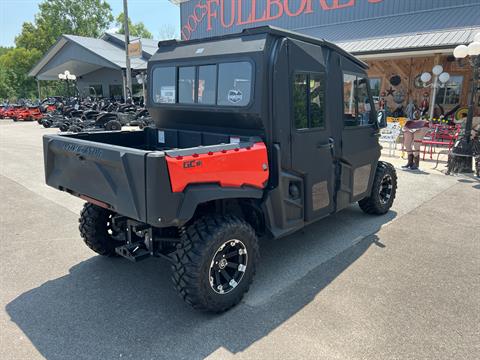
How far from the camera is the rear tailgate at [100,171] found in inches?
105

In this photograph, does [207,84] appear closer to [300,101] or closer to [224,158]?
[300,101]

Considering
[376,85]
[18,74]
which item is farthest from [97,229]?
[18,74]

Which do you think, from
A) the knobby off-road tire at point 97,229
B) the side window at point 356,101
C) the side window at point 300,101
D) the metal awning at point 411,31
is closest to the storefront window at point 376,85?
the metal awning at point 411,31

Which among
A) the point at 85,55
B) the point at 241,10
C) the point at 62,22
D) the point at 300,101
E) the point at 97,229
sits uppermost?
the point at 62,22

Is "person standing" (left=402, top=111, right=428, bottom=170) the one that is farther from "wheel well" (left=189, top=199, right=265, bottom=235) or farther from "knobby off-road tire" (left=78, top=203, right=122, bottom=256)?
"knobby off-road tire" (left=78, top=203, right=122, bottom=256)

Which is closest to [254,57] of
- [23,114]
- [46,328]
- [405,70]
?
[46,328]

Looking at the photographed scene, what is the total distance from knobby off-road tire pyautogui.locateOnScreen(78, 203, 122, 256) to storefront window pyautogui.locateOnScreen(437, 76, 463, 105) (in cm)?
1630

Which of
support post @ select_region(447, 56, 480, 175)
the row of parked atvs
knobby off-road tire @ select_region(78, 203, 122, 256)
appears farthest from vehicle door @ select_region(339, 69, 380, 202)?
the row of parked atvs

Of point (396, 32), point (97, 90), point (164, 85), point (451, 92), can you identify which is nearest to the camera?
point (164, 85)

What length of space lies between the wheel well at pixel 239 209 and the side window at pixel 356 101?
173 centimetres

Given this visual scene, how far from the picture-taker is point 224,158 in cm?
297

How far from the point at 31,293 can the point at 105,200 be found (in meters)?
1.35

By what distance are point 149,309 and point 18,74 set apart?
61283 millimetres

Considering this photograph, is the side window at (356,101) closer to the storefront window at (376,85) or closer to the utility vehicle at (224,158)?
the utility vehicle at (224,158)
